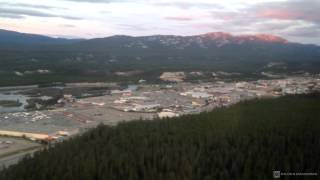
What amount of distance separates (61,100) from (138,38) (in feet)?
388

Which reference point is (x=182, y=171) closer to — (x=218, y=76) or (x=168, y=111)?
(x=168, y=111)

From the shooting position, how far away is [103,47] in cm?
15062

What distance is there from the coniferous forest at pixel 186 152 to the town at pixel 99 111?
5.86 metres

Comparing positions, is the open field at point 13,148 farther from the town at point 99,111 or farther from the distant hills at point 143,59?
the distant hills at point 143,59

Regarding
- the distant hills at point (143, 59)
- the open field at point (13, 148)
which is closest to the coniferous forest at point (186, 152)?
the open field at point (13, 148)

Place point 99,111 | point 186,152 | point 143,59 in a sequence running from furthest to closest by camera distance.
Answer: point 143,59 → point 99,111 → point 186,152

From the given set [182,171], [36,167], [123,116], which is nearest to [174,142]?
[182,171]

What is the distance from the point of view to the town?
106 ft

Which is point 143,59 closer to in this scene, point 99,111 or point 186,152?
point 99,111

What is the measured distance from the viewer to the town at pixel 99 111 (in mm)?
32281

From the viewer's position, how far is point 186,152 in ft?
67.7

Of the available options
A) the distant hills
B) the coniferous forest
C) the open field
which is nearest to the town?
the open field

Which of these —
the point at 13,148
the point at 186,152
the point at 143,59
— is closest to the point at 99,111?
the point at 13,148

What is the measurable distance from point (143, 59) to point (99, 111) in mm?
76395
